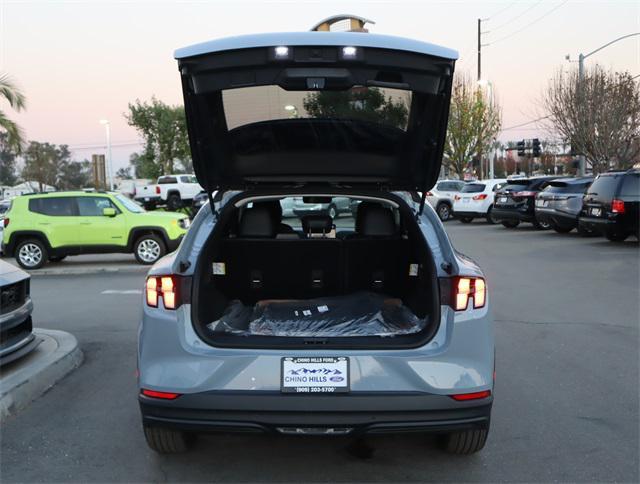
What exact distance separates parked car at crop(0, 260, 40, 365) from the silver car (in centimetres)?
180

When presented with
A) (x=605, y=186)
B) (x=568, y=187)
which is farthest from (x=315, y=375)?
(x=568, y=187)

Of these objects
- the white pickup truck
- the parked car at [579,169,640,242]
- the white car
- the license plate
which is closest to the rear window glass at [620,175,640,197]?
the parked car at [579,169,640,242]

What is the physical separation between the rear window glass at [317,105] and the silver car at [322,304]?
0.04 ft

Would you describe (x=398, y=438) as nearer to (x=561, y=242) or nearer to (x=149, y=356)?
(x=149, y=356)

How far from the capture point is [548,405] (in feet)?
15.6

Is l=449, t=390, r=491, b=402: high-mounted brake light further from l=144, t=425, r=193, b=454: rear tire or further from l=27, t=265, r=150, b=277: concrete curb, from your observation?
l=27, t=265, r=150, b=277: concrete curb

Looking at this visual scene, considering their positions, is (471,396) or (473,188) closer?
(471,396)

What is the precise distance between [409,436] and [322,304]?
1108 millimetres

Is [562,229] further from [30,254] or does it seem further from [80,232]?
[30,254]

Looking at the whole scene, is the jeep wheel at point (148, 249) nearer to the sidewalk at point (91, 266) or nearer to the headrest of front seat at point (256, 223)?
the sidewalk at point (91, 266)

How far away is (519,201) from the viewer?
67.6 ft

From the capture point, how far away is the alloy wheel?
13.7 meters

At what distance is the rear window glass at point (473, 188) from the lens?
2422cm

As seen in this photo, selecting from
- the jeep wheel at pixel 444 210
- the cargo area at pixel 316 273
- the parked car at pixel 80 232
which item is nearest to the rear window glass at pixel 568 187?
the jeep wheel at pixel 444 210
